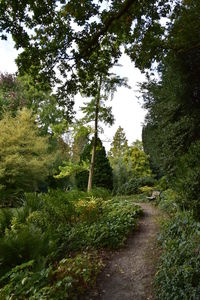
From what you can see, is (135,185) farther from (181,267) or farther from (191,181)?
(181,267)

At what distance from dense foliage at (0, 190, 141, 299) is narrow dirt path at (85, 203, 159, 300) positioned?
7.5 inches

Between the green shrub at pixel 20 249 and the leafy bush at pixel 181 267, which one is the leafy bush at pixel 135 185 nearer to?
the leafy bush at pixel 181 267

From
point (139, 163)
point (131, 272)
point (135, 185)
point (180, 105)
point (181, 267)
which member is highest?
point (180, 105)

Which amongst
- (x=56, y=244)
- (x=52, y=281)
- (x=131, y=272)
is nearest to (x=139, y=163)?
(x=56, y=244)

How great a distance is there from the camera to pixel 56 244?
171 inches

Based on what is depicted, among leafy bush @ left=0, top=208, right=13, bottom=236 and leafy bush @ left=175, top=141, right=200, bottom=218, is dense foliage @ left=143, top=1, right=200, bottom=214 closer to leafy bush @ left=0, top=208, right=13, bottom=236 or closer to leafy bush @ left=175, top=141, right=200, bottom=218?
leafy bush @ left=175, top=141, right=200, bottom=218

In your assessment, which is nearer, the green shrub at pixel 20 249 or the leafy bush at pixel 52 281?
the leafy bush at pixel 52 281

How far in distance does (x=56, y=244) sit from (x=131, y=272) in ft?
5.21

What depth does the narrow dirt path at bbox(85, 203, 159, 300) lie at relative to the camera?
118 inches

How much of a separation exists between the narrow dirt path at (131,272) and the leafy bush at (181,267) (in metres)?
0.24

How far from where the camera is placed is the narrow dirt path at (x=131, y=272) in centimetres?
300

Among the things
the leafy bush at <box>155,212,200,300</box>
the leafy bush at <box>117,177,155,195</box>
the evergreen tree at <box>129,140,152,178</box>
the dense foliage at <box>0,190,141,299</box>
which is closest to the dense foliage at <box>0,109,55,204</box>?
the leafy bush at <box>117,177,155,195</box>

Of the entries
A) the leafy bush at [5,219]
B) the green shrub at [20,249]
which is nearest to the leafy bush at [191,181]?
the green shrub at [20,249]

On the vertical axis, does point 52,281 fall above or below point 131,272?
above
